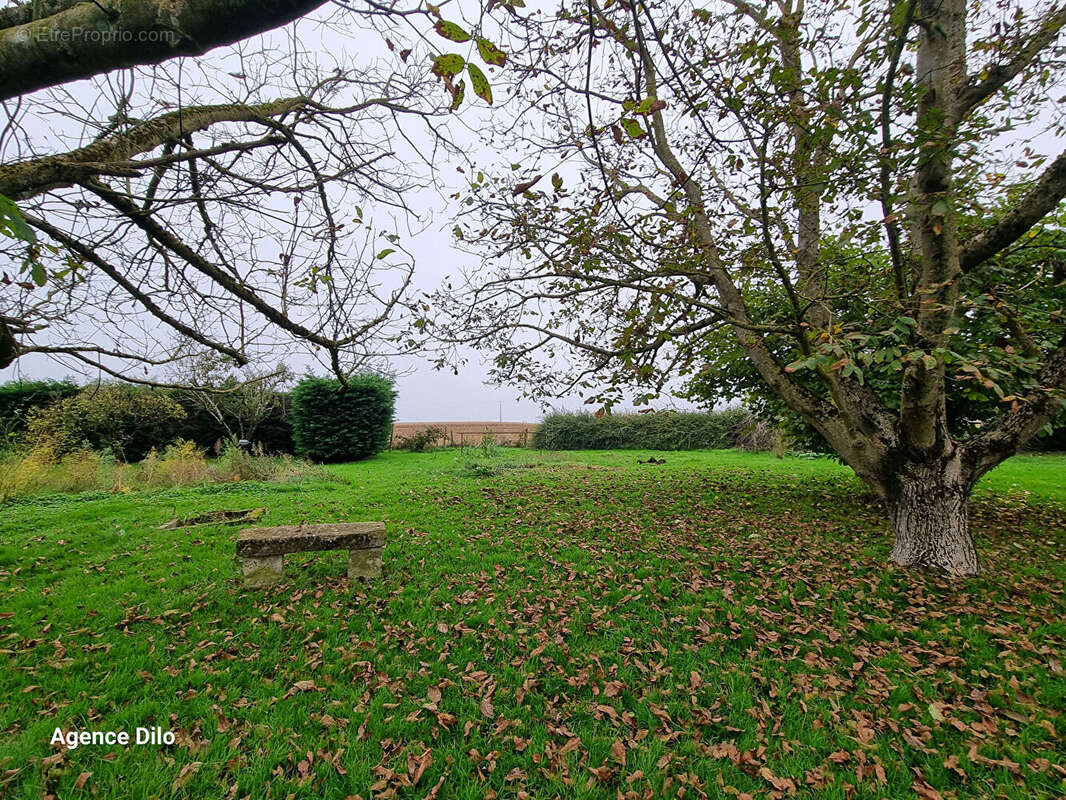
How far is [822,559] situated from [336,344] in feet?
18.5

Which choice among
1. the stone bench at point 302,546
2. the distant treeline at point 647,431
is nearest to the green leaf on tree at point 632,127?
the stone bench at point 302,546

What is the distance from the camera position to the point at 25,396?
45.3 feet

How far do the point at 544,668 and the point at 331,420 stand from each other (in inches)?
638

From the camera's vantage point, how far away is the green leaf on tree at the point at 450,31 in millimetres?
1161

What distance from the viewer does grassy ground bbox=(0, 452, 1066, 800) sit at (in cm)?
222

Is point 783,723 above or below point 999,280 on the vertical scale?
below

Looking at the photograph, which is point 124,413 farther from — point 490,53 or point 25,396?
point 490,53

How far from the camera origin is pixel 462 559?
5.14 m

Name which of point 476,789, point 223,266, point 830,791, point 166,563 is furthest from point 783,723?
point 166,563

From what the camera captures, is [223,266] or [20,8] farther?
[223,266]

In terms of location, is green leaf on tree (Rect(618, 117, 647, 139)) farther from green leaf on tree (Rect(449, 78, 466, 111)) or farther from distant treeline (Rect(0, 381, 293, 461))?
distant treeline (Rect(0, 381, 293, 461))

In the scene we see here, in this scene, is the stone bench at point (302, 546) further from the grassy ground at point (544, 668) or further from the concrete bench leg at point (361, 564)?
the grassy ground at point (544, 668)

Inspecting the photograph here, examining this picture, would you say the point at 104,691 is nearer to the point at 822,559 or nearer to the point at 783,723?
the point at 783,723

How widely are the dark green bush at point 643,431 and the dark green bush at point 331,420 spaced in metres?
9.08
